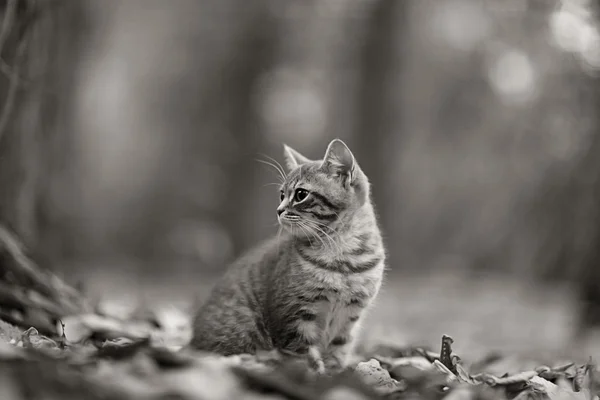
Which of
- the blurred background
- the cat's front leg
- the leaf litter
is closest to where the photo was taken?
the leaf litter

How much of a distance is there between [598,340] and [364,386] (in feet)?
12.1

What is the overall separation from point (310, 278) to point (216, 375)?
1254 mm

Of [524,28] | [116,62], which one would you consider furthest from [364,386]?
[116,62]

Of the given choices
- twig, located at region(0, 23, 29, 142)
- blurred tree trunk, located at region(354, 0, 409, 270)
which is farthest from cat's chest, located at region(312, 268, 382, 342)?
blurred tree trunk, located at region(354, 0, 409, 270)

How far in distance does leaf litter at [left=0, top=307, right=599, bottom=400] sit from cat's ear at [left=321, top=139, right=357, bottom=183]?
0.95 m

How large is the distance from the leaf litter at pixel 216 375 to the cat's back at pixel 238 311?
0.26 m

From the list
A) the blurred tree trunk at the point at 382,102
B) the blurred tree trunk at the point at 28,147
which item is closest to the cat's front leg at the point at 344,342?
the blurred tree trunk at the point at 28,147

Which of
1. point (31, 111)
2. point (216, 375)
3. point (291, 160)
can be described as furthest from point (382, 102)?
point (216, 375)

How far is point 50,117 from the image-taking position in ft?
14.0

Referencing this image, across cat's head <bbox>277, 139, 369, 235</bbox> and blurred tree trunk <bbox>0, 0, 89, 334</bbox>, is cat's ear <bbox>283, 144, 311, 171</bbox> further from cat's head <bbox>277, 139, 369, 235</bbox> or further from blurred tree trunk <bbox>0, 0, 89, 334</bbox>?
blurred tree trunk <bbox>0, 0, 89, 334</bbox>

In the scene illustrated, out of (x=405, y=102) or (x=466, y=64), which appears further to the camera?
(x=466, y=64)

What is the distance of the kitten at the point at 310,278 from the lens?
3123mm

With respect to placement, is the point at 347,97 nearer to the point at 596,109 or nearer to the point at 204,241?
the point at 204,241

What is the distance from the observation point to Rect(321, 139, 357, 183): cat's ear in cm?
346
